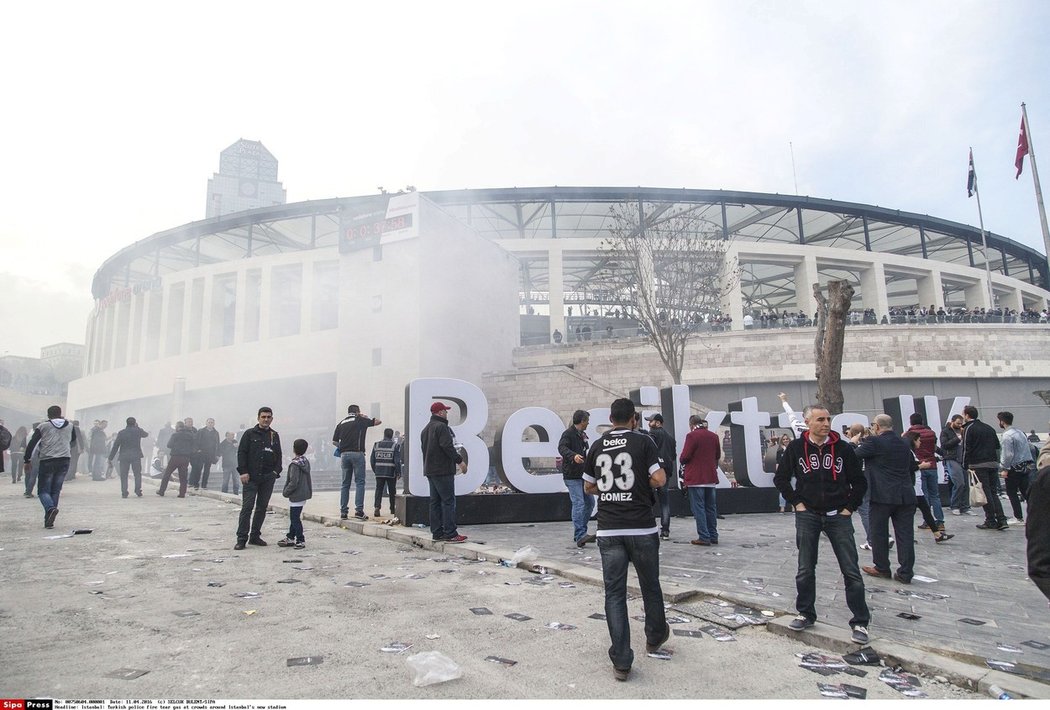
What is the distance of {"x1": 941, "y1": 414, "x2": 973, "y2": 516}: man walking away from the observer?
8.91 m

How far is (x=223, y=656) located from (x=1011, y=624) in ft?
16.3

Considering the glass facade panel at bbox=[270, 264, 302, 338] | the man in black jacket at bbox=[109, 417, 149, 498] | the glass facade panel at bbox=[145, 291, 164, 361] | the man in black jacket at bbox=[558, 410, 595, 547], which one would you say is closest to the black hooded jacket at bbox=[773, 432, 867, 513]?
the man in black jacket at bbox=[558, 410, 595, 547]

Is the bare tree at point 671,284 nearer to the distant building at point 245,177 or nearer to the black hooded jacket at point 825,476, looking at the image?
the black hooded jacket at point 825,476

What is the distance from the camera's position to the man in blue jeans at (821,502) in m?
3.56

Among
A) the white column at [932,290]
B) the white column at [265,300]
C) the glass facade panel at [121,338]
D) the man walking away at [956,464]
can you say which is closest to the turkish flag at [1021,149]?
the man walking away at [956,464]

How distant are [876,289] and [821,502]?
104 feet

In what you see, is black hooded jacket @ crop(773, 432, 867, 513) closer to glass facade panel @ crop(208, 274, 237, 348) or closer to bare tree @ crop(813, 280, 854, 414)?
bare tree @ crop(813, 280, 854, 414)

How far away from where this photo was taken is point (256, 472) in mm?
6543

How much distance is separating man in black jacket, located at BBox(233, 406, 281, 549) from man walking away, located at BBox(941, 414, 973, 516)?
988 centimetres

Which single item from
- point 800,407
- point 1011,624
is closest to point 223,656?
point 1011,624

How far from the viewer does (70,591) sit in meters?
4.34

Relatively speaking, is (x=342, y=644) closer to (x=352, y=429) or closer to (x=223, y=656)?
(x=223, y=656)

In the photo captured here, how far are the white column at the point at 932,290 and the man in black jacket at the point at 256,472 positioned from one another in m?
35.2

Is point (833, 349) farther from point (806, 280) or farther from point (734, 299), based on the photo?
point (806, 280)
